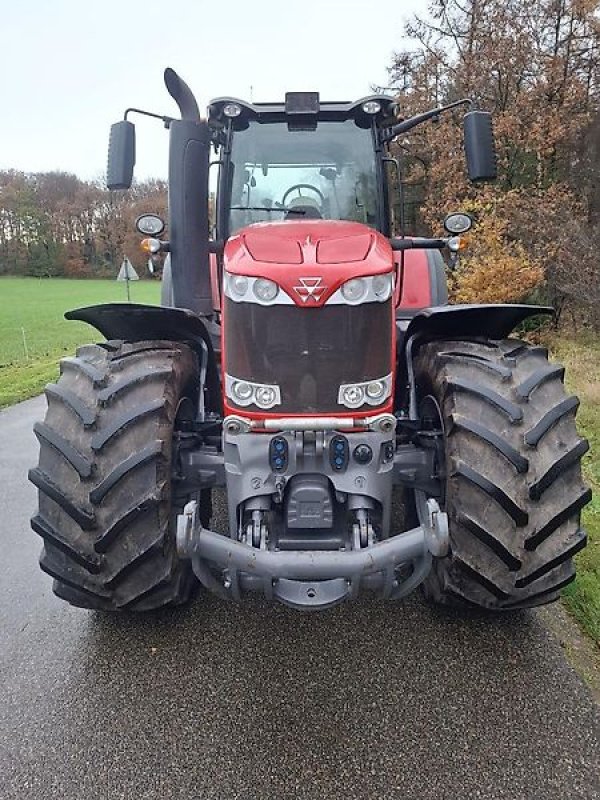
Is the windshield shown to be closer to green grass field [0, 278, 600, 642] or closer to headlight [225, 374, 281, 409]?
headlight [225, 374, 281, 409]

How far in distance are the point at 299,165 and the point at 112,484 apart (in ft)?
7.22

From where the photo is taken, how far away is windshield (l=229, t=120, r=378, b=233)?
11.9 feet

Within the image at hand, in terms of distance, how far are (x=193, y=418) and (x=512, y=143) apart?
44.2 ft

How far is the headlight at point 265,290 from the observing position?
236 cm

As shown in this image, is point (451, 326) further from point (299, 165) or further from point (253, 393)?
point (299, 165)

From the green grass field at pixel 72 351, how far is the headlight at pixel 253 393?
1877 millimetres

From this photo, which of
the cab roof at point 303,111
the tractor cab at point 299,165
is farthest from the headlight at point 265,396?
the cab roof at point 303,111

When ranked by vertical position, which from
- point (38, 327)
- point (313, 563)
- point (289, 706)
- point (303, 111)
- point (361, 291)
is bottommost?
point (289, 706)

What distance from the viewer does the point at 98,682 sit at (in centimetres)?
264

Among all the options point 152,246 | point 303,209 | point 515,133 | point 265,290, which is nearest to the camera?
point 265,290

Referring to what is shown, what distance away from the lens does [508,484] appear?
2.40m

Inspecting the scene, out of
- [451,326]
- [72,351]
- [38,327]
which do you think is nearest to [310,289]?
[451,326]

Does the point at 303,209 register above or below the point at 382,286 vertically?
above

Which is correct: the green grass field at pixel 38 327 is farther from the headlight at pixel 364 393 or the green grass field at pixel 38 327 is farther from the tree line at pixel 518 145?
the headlight at pixel 364 393
